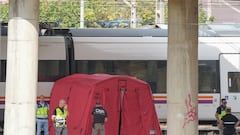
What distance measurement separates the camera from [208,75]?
25.1 m

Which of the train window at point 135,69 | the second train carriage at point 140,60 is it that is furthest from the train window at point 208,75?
the train window at point 135,69

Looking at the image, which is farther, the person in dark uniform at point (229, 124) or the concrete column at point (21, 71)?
the person in dark uniform at point (229, 124)

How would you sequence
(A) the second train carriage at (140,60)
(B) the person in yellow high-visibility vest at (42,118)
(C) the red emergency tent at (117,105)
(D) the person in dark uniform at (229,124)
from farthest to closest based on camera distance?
(A) the second train carriage at (140,60) < (B) the person in yellow high-visibility vest at (42,118) < (D) the person in dark uniform at (229,124) < (C) the red emergency tent at (117,105)

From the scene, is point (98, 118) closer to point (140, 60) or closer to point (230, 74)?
point (140, 60)

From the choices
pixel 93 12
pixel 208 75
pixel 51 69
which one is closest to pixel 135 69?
pixel 208 75

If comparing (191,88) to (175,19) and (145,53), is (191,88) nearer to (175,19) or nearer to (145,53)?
(175,19)

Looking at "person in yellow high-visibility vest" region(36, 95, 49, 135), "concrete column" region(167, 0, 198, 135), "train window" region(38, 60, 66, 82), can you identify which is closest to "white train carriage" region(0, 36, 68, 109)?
"train window" region(38, 60, 66, 82)

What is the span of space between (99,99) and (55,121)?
5.53ft

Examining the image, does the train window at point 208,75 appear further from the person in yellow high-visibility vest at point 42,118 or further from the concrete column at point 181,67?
the concrete column at point 181,67

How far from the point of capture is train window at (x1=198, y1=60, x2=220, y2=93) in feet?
81.8

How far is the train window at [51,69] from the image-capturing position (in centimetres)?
2389

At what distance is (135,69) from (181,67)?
7.42 m

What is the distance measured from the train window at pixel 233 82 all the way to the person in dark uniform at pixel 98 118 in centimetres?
855

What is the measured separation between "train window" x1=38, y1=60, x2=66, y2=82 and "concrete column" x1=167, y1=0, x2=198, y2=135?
7470 millimetres
